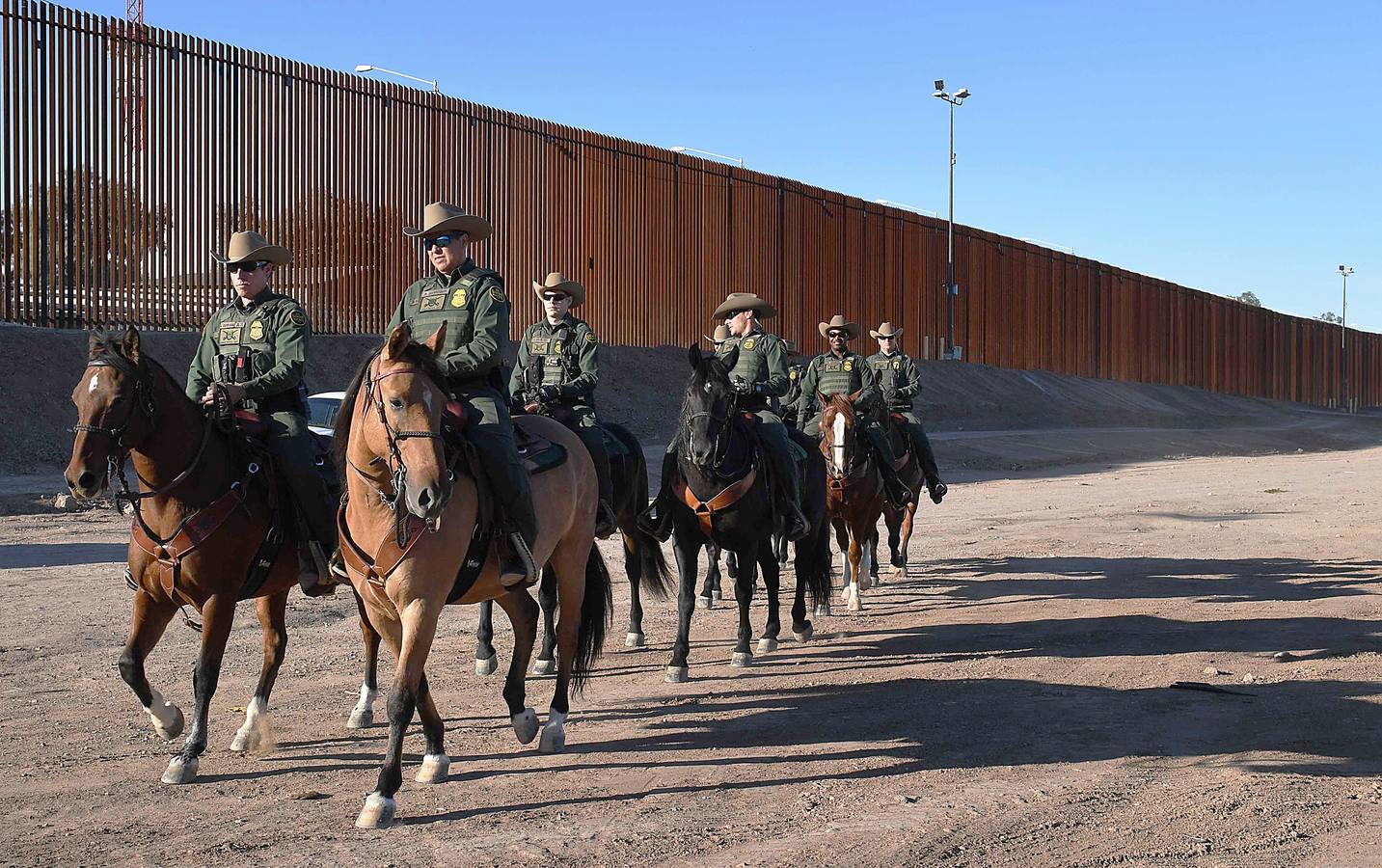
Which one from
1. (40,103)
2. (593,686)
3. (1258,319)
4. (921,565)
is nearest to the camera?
(593,686)

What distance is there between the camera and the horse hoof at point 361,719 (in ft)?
25.8

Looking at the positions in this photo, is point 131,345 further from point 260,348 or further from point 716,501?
point 716,501

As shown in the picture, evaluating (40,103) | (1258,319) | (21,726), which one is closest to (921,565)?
(21,726)

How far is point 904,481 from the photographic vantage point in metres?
14.6

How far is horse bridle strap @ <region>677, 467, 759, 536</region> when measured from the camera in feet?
33.6

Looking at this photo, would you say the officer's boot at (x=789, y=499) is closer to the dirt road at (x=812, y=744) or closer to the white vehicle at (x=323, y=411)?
the dirt road at (x=812, y=744)

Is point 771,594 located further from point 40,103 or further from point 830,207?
point 830,207

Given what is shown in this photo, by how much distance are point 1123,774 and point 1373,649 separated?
4.34 meters

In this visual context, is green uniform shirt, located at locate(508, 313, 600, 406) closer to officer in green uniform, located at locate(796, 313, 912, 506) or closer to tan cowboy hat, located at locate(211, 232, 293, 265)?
tan cowboy hat, located at locate(211, 232, 293, 265)

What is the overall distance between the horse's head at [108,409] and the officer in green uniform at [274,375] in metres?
0.55

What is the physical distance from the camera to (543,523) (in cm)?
771

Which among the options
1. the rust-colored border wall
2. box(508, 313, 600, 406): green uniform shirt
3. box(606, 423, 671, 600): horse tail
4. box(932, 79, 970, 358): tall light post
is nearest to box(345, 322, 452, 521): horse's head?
box(508, 313, 600, 406): green uniform shirt

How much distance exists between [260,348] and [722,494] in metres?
3.71

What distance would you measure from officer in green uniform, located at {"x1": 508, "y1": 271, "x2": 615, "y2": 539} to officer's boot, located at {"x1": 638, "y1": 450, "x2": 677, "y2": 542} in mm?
599
